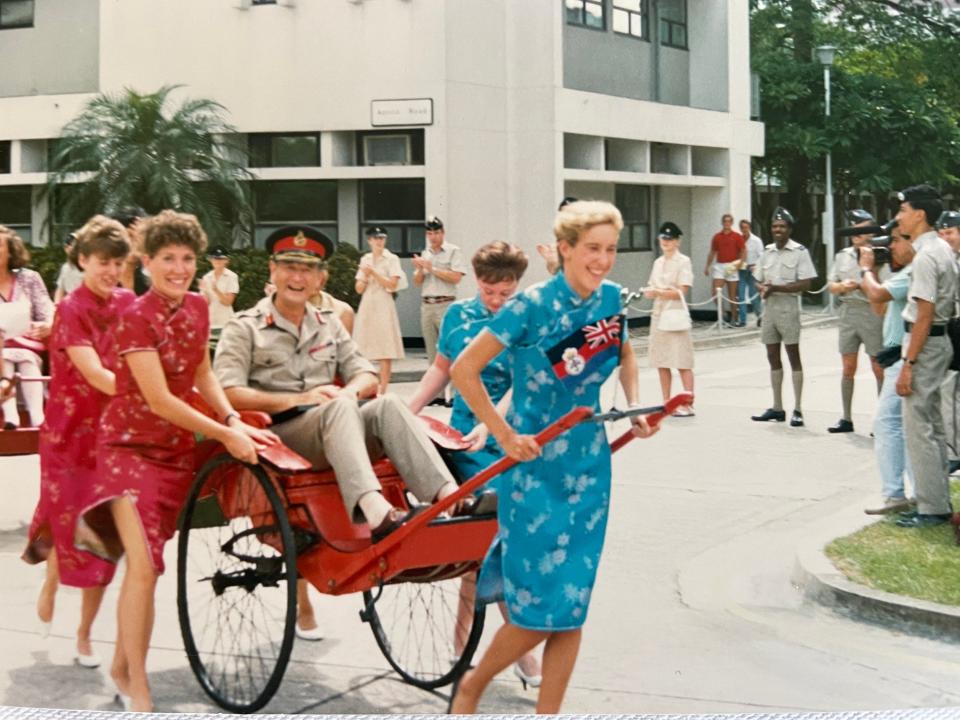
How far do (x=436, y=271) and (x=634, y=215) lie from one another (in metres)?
0.34

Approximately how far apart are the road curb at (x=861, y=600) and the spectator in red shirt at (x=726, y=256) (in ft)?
4.07

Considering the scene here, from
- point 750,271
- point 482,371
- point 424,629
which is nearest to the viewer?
point 750,271

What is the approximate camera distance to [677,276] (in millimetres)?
2740

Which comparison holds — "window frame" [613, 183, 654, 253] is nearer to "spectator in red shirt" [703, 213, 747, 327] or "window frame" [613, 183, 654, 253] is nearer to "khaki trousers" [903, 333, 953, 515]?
"spectator in red shirt" [703, 213, 747, 327]

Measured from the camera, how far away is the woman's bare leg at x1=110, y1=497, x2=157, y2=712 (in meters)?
3.50

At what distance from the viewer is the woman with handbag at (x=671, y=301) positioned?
278cm

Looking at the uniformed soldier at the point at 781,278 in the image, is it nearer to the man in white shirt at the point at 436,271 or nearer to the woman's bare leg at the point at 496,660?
the man in white shirt at the point at 436,271

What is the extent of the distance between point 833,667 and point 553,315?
0.87m

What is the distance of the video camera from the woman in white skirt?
75cm

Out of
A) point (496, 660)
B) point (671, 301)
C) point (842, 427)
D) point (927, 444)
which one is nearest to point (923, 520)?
point (927, 444)

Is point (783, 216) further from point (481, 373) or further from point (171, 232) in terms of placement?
point (171, 232)

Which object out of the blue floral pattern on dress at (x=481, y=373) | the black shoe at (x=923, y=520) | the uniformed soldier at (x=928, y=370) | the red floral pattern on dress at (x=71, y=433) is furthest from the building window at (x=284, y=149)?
the black shoe at (x=923, y=520)

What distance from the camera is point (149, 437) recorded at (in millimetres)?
3584

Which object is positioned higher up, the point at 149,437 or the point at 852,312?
the point at 852,312
